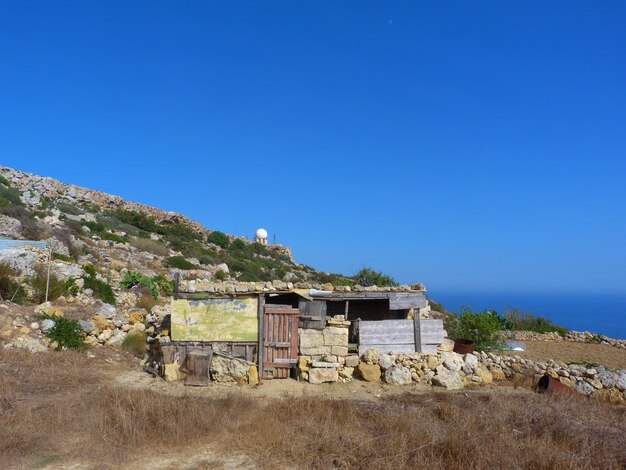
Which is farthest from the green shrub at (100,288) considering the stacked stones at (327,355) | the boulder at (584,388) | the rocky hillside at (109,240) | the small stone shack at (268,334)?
the boulder at (584,388)

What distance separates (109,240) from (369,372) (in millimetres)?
23347

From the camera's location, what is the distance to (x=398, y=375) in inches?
481

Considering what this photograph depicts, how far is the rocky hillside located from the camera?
21.9 meters

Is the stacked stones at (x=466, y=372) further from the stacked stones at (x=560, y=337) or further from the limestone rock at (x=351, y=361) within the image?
the stacked stones at (x=560, y=337)

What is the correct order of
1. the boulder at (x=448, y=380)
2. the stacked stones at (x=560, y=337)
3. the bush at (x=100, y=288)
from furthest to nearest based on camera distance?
1. the stacked stones at (x=560, y=337)
2. the bush at (x=100, y=288)
3. the boulder at (x=448, y=380)

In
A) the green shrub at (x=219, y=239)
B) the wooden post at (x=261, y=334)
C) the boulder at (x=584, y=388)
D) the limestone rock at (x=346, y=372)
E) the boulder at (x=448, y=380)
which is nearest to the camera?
the boulder at (x=584, y=388)

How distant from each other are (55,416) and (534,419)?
854cm

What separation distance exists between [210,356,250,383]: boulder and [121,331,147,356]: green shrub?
370 cm

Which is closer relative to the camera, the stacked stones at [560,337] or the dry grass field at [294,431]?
the dry grass field at [294,431]

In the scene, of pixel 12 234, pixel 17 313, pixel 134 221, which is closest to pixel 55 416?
pixel 17 313

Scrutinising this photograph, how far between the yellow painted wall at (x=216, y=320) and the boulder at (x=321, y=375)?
1.88 meters

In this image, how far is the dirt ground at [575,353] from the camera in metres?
18.1

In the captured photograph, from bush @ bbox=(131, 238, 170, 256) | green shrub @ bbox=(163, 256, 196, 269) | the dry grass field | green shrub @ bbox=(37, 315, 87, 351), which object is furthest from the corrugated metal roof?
the dry grass field

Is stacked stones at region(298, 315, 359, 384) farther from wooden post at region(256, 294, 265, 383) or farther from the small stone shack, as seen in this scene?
wooden post at region(256, 294, 265, 383)
